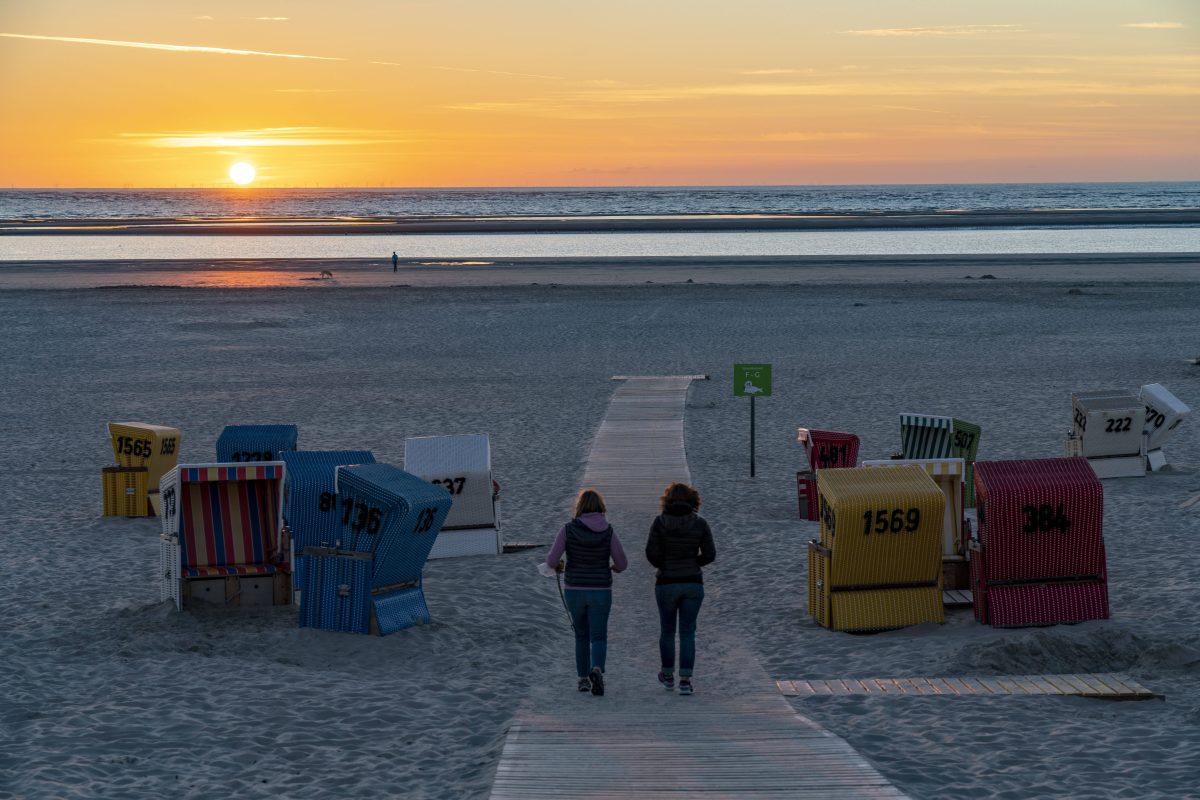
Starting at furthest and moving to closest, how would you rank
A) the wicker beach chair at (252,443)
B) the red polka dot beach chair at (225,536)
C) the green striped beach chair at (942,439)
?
the green striped beach chair at (942,439)
the wicker beach chair at (252,443)
the red polka dot beach chair at (225,536)

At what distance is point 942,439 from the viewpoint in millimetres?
16969

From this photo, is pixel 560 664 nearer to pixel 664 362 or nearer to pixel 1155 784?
pixel 1155 784

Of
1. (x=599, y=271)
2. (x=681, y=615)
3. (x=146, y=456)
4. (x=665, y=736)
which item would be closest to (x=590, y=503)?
(x=681, y=615)

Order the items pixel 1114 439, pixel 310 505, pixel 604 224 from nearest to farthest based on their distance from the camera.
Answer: pixel 310 505 → pixel 1114 439 → pixel 604 224

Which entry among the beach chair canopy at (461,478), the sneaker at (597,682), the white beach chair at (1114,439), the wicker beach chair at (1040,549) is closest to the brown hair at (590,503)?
the sneaker at (597,682)

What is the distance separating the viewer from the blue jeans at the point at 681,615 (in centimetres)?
993

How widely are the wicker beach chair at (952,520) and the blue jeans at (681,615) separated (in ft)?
12.6

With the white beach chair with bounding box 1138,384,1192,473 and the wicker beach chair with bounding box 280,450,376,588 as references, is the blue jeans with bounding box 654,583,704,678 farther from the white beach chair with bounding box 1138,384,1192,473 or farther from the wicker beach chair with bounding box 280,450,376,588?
the white beach chair with bounding box 1138,384,1192,473

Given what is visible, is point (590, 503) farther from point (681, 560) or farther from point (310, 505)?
point (310, 505)

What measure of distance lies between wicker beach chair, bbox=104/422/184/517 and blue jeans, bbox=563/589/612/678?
8.81 m

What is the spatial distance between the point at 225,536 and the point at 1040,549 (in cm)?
767

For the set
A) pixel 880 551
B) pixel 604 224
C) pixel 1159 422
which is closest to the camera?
pixel 880 551

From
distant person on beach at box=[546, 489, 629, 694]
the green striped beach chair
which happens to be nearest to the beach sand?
distant person on beach at box=[546, 489, 629, 694]

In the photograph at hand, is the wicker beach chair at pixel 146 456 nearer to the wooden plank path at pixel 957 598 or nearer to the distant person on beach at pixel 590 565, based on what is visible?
the distant person on beach at pixel 590 565
